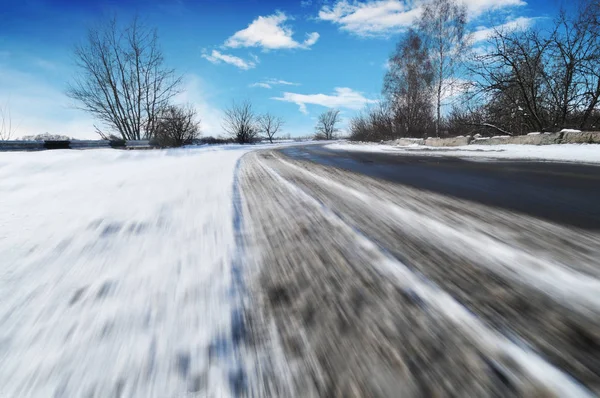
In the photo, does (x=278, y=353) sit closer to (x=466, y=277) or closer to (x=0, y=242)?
(x=466, y=277)

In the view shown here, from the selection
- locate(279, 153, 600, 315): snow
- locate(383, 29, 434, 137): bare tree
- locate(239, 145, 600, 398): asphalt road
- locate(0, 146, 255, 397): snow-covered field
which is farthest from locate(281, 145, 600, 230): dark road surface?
locate(383, 29, 434, 137): bare tree

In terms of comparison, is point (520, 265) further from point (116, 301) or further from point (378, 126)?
point (378, 126)

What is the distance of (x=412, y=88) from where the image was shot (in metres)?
18.0

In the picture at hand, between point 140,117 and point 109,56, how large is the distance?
3.36 meters

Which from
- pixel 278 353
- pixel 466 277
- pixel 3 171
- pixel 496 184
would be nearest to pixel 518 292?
pixel 466 277

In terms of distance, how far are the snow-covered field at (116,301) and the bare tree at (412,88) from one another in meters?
17.4

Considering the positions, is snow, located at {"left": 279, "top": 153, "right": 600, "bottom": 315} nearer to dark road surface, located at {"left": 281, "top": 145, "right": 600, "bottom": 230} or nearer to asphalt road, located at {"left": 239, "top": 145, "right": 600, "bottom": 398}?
asphalt road, located at {"left": 239, "top": 145, "right": 600, "bottom": 398}

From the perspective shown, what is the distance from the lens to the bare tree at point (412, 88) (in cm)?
1697

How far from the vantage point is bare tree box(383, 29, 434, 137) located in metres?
17.0

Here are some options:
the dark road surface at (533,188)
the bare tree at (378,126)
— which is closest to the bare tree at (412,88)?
the bare tree at (378,126)

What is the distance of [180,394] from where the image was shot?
60 centimetres

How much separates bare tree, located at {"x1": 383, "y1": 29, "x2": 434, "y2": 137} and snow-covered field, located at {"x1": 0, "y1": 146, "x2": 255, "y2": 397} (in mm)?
17428

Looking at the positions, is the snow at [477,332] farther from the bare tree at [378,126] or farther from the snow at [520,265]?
the bare tree at [378,126]

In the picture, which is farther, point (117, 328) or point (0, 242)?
point (0, 242)
